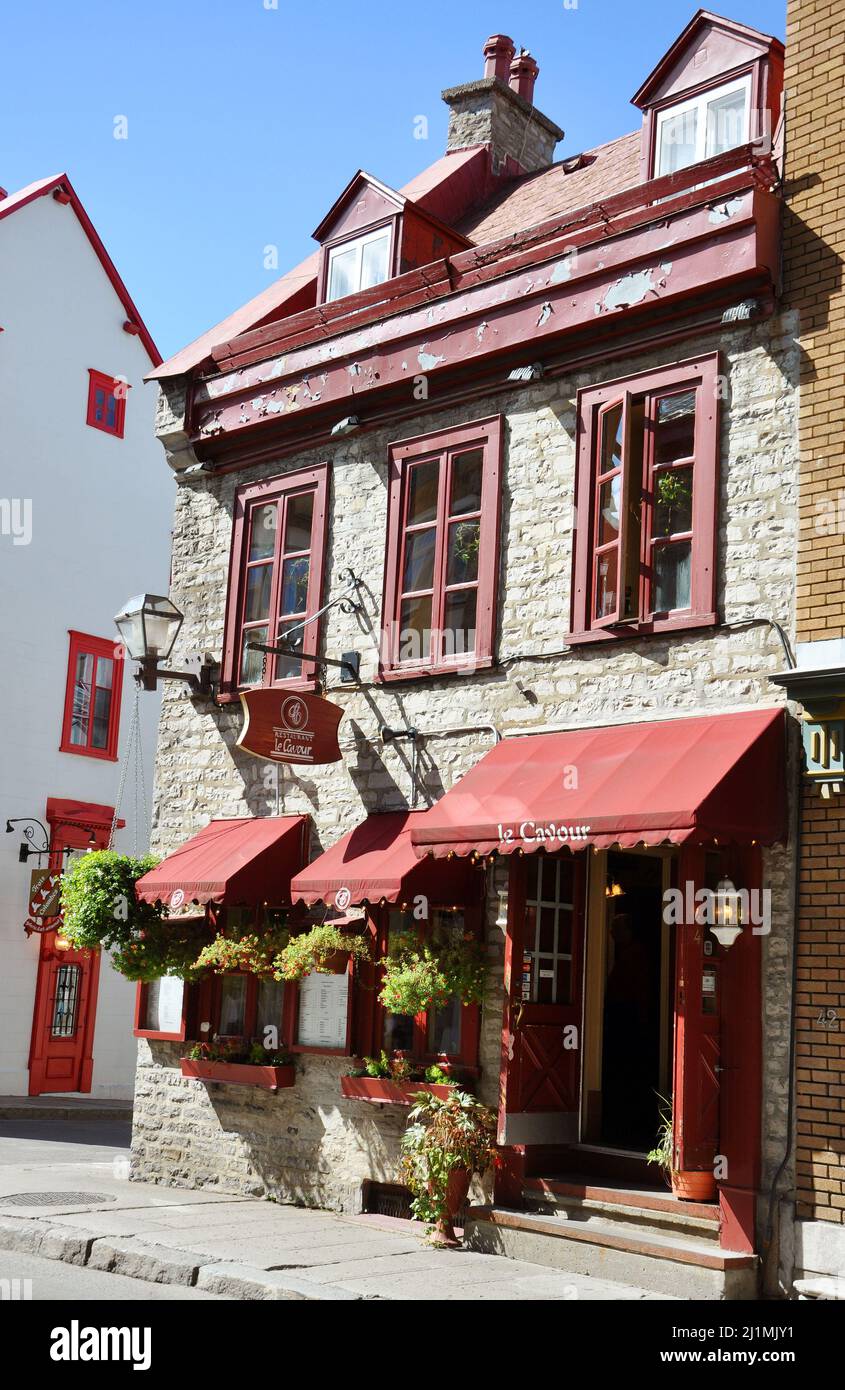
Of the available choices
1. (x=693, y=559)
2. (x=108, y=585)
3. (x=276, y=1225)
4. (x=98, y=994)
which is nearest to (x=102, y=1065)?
(x=98, y=994)

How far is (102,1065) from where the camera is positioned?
864 inches

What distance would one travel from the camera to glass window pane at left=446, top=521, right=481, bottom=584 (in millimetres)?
11578

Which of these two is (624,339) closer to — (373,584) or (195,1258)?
(373,584)

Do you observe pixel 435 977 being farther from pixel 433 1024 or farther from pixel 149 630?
pixel 149 630

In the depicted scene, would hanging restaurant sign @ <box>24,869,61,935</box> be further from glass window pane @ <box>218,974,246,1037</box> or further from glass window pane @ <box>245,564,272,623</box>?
glass window pane @ <box>245,564,272,623</box>

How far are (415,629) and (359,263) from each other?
390 centimetres

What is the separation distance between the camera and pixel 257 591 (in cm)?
1347

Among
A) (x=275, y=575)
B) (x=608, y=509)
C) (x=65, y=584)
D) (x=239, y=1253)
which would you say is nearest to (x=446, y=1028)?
(x=239, y=1253)

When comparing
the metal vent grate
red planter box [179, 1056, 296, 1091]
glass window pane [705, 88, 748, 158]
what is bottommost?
the metal vent grate

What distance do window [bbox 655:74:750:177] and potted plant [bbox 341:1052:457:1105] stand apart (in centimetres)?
686

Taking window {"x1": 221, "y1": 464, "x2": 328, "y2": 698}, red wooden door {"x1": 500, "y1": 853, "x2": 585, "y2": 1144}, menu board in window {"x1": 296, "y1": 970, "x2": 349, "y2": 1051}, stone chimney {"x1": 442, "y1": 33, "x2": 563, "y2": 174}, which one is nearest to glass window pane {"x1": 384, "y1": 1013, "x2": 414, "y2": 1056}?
menu board in window {"x1": 296, "y1": 970, "x2": 349, "y2": 1051}

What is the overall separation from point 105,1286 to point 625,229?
25.6 feet

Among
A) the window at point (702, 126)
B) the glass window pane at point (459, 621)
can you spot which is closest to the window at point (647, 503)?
the glass window pane at point (459, 621)

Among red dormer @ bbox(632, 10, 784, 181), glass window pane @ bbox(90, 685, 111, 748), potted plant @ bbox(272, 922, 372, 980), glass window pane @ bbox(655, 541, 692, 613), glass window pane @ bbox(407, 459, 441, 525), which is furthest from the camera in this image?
glass window pane @ bbox(90, 685, 111, 748)
